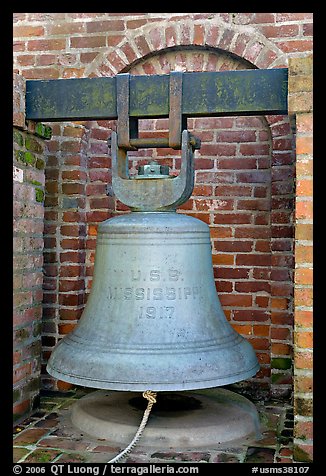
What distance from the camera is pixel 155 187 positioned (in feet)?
7.46

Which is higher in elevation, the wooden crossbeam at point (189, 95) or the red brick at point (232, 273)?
the wooden crossbeam at point (189, 95)

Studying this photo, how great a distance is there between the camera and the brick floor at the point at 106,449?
7.11 feet

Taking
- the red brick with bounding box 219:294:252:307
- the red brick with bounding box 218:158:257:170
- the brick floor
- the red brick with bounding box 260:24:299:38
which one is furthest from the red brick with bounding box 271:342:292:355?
the red brick with bounding box 260:24:299:38

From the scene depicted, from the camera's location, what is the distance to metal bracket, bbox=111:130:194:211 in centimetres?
224

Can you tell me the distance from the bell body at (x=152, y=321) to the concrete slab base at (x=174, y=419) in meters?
0.29

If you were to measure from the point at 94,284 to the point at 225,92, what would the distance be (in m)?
0.97

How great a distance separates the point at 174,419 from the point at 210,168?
137cm

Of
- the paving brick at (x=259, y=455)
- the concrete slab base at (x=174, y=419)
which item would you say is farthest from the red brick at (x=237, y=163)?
the paving brick at (x=259, y=455)

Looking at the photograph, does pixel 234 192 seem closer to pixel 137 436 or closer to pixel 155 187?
pixel 155 187

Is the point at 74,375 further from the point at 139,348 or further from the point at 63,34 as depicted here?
the point at 63,34

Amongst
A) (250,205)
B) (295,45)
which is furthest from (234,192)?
(295,45)

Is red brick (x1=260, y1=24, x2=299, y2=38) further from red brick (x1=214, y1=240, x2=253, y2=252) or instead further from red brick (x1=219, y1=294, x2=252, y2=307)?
red brick (x1=219, y1=294, x2=252, y2=307)

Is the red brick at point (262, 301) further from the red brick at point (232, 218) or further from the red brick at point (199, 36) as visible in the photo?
the red brick at point (199, 36)

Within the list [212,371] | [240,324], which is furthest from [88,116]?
[240,324]
